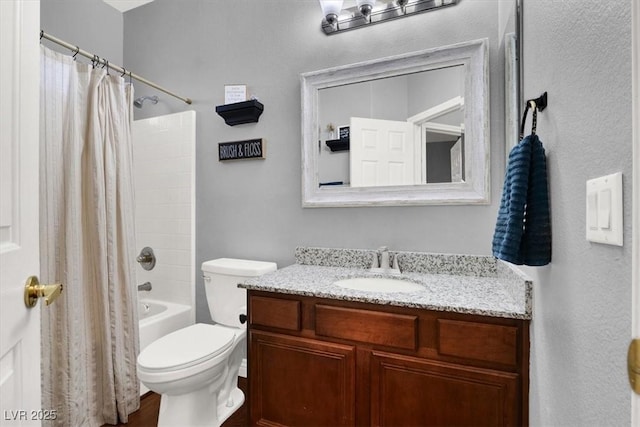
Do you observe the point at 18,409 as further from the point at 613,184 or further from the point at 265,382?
the point at 613,184

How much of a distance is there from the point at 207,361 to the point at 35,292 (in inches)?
36.0

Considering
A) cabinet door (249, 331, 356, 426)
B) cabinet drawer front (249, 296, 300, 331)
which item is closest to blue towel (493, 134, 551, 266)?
cabinet door (249, 331, 356, 426)

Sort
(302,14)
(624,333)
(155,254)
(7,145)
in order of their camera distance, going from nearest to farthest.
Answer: (624,333) < (7,145) < (302,14) < (155,254)

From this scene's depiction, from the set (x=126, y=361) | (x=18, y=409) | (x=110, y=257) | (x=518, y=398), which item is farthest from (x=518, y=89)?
(x=126, y=361)

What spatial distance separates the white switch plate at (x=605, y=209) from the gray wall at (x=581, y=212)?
1cm

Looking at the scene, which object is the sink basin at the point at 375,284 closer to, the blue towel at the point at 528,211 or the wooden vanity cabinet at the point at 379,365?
the wooden vanity cabinet at the point at 379,365

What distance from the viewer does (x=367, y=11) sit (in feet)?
5.47

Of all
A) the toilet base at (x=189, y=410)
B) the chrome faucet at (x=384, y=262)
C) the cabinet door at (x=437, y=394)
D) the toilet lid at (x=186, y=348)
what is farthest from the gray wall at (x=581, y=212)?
the toilet base at (x=189, y=410)

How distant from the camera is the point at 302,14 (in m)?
1.91

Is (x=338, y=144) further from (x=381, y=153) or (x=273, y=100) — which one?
(x=273, y=100)

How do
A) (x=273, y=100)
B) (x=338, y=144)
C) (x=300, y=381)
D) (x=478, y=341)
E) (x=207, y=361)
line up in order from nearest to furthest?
(x=478, y=341) → (x=300, y=381) → (x=207, y=361) → (x=338, y=144) → (x=273, y=100)

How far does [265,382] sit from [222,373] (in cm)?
37

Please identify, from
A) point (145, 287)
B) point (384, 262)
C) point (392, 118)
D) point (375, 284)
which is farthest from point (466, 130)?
point (145, 287)

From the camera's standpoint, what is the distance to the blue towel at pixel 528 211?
802mm
